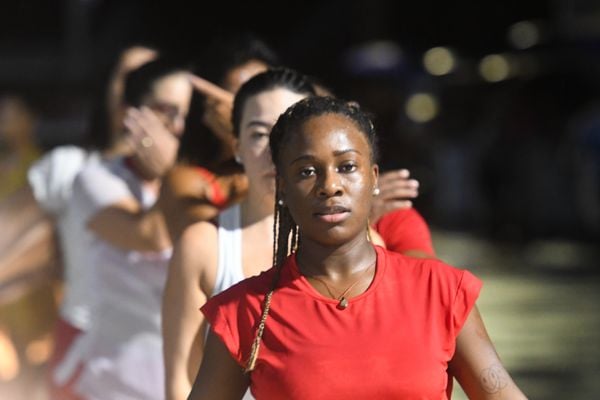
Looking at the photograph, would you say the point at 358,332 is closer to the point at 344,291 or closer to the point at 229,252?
the point at 344,291

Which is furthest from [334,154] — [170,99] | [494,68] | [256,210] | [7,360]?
[494,68]

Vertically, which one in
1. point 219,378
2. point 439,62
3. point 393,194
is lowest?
point 219,378

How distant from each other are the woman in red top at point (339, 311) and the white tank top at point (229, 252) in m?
0.73

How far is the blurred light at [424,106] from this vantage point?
24328 millimetres

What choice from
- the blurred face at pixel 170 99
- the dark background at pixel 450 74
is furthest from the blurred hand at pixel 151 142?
the dark background at pixel 450 74

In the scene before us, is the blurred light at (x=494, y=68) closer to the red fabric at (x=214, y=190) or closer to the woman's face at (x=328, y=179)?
the red fabric at (x=214, y=190)

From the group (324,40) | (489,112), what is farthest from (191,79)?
(324,40)

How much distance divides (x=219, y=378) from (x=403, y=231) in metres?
1.07

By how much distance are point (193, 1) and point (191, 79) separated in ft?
82.2

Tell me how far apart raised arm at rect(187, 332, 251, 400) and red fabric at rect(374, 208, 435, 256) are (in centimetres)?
96

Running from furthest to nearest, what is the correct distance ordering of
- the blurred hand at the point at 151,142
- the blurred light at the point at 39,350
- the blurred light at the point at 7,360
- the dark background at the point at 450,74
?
the dark background at the point at 450,74 → the blurred light at the point at 39,350 → the blurred light at the point at 7,360 → the blurred hand at the point at 151,142

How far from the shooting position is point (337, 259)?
119 inches

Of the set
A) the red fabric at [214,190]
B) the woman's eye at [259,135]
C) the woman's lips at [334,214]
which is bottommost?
the woman's lips at [334,214]

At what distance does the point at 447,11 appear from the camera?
29234 mm
